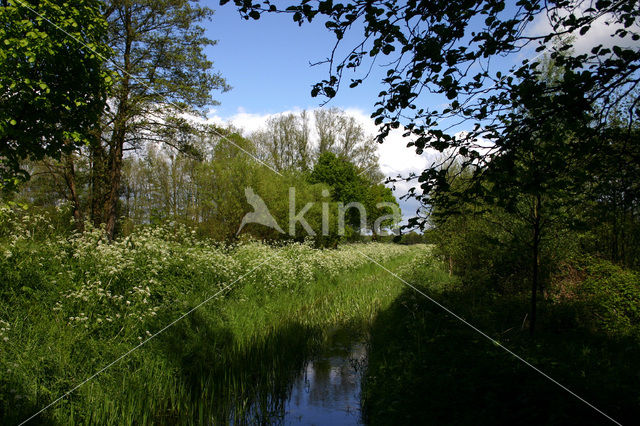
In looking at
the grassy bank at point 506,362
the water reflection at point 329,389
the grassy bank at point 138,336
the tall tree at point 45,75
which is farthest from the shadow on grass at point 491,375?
the tall tree at point 45,75

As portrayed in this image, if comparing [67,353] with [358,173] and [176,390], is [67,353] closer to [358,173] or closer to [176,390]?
[176,390]

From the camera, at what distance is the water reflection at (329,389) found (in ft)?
20.9

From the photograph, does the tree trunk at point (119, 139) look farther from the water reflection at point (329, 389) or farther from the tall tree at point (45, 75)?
the water reflection at point (329, 389)

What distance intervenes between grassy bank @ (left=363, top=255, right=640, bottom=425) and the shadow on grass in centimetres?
1

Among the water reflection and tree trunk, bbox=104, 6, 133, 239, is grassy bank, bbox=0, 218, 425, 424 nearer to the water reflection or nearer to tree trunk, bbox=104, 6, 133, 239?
the water reflection

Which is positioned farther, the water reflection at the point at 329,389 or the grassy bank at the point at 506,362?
the water reflection at the point at 329,389

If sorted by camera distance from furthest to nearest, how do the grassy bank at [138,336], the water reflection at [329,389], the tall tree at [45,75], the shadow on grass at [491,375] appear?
the tall tree at [45,75] → the water reflection at [329,389] → the grassy bank at [138,336] → the shadow on grass at [491,375]

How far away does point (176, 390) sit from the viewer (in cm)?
655

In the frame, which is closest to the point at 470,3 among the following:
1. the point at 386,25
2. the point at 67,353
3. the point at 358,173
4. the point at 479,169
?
the point at 386,25

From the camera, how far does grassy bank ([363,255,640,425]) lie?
415cm

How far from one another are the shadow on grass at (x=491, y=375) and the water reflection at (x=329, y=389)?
13.4 inches

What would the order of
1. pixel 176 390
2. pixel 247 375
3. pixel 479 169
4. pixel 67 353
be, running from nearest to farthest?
pixel 479 169 → pixel 67 353 → pixel 176 390 → pixel 247 375

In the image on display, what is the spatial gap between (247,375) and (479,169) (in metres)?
5.68

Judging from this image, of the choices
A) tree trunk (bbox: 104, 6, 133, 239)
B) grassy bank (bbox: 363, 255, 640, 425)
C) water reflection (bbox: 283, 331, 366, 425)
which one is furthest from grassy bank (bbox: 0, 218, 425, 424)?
tree trunk (bbox: 104, 6, 133, 239)
